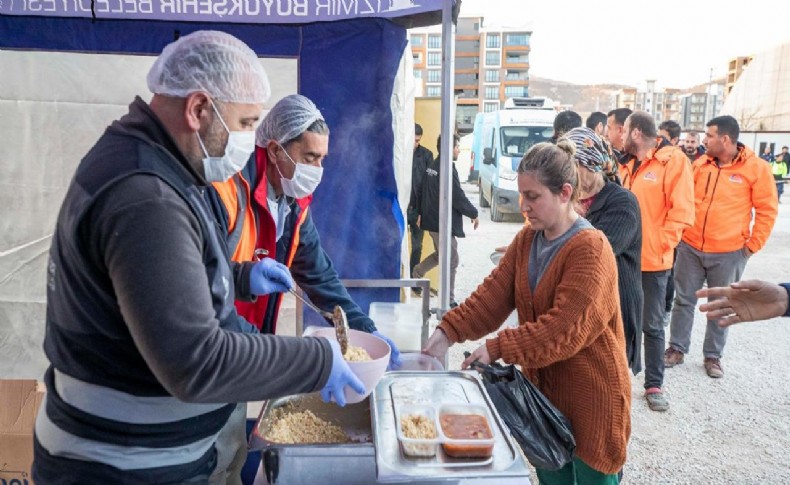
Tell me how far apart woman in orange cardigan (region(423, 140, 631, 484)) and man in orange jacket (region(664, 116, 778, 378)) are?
10.4 ft

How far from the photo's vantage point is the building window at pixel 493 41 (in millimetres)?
82113

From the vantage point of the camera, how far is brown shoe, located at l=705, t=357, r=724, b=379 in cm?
479

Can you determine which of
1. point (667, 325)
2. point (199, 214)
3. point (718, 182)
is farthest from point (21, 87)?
point (667, 325)

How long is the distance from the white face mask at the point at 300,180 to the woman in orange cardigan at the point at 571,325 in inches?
29.2

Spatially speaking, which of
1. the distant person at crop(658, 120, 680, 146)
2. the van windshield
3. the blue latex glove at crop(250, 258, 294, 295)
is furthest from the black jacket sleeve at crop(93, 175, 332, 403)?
the van windshield

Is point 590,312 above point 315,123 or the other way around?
the other way around

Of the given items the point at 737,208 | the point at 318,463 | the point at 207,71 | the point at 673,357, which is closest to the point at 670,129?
the point at 737,208

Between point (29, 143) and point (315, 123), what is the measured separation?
1.99 metres

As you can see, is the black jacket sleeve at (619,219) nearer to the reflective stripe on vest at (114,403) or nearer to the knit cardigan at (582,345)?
the knit cardigan at (582,345)

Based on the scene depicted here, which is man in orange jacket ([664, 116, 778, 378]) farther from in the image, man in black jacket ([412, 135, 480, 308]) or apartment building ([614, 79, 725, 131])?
apartment building ([614, 79, 725, 131])

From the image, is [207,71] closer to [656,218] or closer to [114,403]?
[114,403]

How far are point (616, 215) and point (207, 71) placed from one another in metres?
2.26

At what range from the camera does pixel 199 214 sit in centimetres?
119

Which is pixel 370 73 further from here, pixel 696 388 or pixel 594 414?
pixel 696 388
